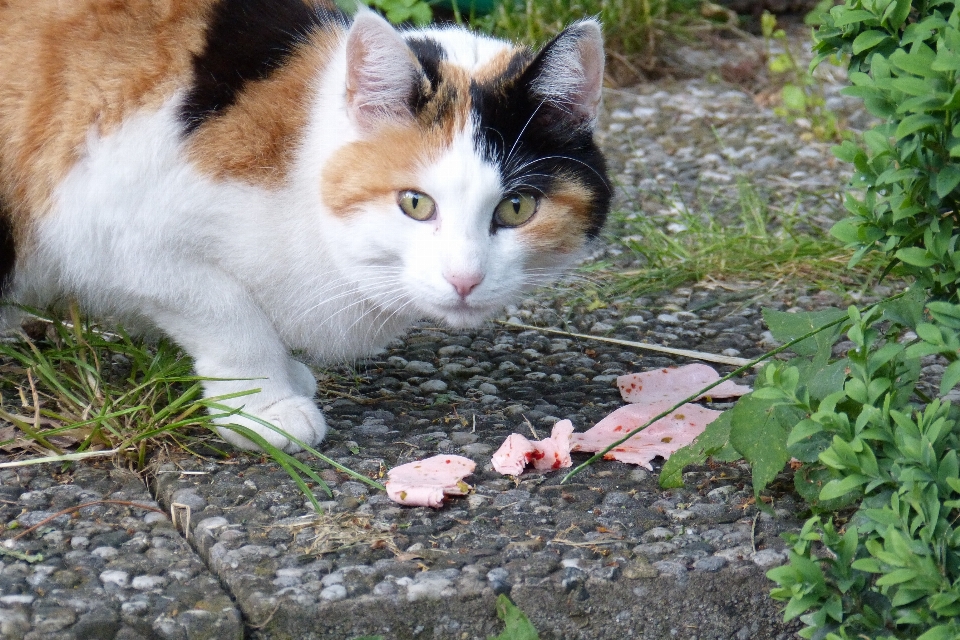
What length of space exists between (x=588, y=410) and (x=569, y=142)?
0.61 m

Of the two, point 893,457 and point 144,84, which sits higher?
point 144,84

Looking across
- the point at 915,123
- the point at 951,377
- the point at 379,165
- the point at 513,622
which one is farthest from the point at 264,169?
the point at 951,377

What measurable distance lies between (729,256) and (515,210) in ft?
4.03

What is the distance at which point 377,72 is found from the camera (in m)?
2.17

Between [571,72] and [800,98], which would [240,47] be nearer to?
[571,72]

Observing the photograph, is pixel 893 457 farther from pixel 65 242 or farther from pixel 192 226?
pixel 65 242

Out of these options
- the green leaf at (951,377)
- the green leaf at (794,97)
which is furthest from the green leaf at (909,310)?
the green leaf at (794,97)

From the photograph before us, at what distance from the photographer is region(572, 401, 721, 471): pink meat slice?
219 centimetres

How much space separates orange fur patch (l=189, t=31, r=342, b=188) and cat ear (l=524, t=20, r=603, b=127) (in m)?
0.50

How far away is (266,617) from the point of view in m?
1.67

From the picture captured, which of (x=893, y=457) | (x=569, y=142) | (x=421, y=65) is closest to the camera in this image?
(x=893, y=457)

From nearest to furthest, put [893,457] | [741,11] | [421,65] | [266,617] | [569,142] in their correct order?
[893,457], [266,617], [421,65], [569,142], [741,11]

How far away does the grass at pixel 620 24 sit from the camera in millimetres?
4336

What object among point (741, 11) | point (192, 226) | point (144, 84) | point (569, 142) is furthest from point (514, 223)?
point (741, 11)
